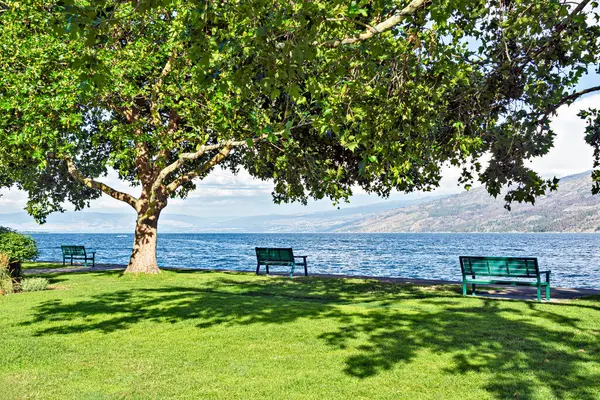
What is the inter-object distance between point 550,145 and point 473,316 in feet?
12.4

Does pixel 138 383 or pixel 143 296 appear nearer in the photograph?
pixel 138 383

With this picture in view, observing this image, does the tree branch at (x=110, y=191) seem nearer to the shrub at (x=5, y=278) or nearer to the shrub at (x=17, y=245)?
the shrub at (x=17, y=245)

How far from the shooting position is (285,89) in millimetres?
6832

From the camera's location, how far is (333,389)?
607 cm

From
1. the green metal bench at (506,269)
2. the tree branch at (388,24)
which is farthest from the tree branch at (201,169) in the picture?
the tree branch at (388,24)

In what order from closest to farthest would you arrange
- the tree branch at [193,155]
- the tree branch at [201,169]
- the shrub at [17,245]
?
1. the shrub at [17,245]
2. the tree branch at [193,155]
3. the tree branch at [201,169]

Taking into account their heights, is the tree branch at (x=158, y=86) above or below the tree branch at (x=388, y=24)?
above

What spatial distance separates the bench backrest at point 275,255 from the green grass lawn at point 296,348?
691 cm

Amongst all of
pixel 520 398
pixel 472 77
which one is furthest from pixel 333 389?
pixel 472 77

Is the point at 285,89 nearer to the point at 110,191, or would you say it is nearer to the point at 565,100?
the point at 565,100

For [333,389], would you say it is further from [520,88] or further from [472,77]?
[520,88]

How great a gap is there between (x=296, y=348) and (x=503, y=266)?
323 inches

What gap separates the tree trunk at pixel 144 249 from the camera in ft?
68.2

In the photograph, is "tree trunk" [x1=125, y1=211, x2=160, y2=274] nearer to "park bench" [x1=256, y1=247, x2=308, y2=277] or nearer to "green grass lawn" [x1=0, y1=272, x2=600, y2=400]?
"park bench" [x1=256, y1=247, x2=308, y2=277]
